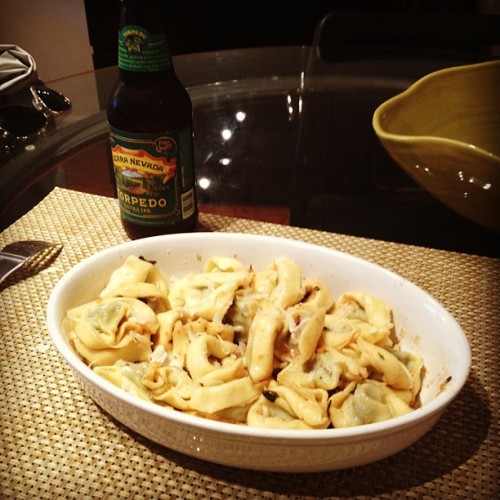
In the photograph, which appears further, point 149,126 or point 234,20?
point 234,20

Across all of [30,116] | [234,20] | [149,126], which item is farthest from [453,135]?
[234,20]

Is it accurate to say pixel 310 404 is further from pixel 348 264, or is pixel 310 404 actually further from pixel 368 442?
pixel 348 264

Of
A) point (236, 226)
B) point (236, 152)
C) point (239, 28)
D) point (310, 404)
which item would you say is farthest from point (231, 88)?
point (239, 28)

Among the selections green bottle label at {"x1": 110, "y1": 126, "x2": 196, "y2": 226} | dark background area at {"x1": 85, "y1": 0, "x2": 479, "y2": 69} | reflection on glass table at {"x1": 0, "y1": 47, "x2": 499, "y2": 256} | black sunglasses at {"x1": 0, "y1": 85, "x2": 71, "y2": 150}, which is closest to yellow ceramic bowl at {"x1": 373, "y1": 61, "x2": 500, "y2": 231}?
reflection on glass table at {"x1": 0, "y1": 47, "x2": 499, "y2": 256}

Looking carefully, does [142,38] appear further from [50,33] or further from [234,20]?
[50,33]

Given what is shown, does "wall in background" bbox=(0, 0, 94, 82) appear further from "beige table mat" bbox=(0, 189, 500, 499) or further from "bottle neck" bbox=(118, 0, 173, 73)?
"beige table mat" bbox=(0, 189, 500, 499)

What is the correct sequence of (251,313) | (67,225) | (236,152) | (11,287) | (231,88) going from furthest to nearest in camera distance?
(231,88) → (236,152) → (67,225) → (11,287) → (251,313)
